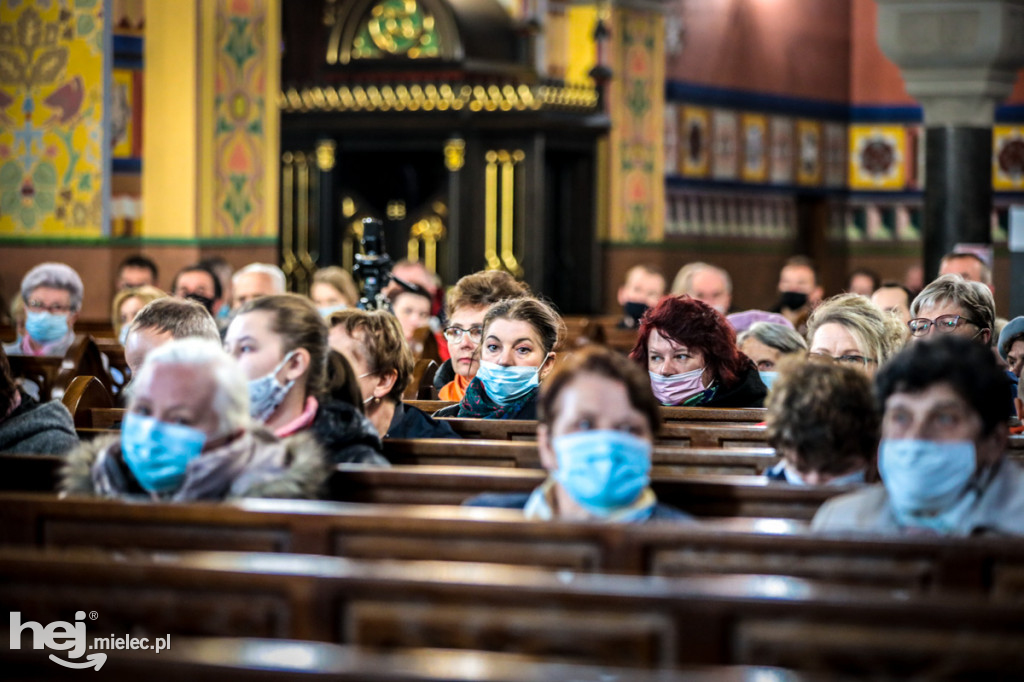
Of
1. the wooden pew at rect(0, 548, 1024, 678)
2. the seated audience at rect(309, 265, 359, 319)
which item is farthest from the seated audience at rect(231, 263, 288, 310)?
the wooden pew at rect(0, 548, 1024, 678)

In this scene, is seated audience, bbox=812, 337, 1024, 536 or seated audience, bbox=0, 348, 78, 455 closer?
seated audience, bbox=812, 337, 1024, 536

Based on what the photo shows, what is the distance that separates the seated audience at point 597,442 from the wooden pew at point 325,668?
0.81 m

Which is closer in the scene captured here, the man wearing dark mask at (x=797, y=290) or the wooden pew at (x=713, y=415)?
the wooden pew at (x=713, y=415)

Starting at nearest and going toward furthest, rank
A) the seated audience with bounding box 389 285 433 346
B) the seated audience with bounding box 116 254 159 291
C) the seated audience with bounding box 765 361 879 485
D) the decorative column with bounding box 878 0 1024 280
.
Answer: the seated audience with bounding box 765 361 879 485 < the seated audience with bounding box 389 285 433 346 < the decorative column with bounding box 878 0 1024 280 < the seated audience with bounding box 116 254 159 291

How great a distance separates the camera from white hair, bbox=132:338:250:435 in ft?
11.2

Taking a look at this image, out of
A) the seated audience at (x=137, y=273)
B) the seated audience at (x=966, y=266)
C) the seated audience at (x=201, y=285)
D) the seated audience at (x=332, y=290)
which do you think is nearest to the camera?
the seated audience at (x=966, y=266)

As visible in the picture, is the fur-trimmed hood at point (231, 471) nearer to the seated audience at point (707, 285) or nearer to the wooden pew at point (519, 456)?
the wooden pew at point (519, 456)

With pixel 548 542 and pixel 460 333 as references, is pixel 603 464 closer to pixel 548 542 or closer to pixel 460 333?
pixel 548 542

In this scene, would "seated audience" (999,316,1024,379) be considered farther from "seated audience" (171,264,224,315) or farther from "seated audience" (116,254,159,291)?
"seated audience" (116,254,159,291)

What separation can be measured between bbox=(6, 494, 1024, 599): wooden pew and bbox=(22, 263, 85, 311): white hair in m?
5.27

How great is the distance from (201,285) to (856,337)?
17.2 feet

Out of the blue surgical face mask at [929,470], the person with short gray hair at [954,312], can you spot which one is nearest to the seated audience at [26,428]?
the blue surgical face mask at [929,470]

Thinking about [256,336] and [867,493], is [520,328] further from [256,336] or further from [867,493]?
[867,493]

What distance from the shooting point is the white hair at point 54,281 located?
8305 mm
